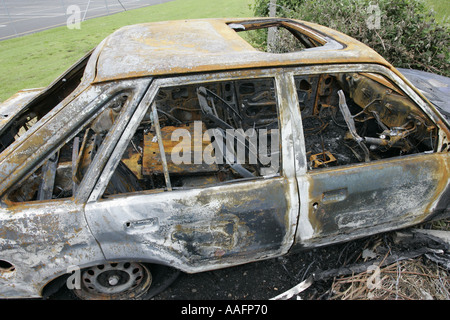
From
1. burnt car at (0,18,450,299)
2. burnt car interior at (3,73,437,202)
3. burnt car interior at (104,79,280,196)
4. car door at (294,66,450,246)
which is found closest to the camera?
burnt car at (0,18,450,299)

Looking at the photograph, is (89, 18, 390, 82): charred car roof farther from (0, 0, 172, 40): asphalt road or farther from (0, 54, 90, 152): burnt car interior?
(0, 0, 172, 40): asphalt road

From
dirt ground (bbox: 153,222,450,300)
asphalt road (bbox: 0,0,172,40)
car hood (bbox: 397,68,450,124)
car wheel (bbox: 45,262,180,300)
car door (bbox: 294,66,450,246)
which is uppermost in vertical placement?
asphalt road (bbox: 0,0,172,40)

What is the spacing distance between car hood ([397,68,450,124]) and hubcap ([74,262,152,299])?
2673mm

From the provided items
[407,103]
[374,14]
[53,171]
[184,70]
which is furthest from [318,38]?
[374,14]

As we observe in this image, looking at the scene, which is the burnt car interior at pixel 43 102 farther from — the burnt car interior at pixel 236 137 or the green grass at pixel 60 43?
the green grass at pixel 60 43

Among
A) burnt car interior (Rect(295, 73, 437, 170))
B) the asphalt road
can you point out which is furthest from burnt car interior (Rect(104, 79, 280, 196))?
the asphalt road

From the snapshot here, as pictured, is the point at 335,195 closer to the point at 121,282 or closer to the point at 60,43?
the point at 121,282

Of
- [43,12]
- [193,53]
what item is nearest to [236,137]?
[193,53]

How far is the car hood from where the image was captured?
8.31ft

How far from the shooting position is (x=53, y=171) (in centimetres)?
215

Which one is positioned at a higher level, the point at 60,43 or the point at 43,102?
the point at 43,102

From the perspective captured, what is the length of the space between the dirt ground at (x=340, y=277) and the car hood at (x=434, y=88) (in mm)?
1162

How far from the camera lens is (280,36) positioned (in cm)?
578

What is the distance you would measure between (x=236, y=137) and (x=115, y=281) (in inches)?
54.0
